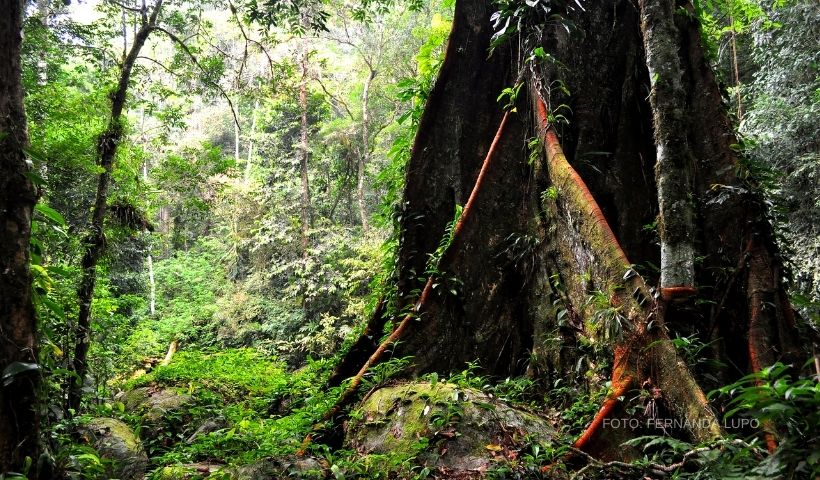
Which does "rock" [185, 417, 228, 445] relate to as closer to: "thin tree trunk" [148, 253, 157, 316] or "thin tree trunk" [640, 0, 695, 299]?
"thin tree trunk" [640, 0, 695, 299]

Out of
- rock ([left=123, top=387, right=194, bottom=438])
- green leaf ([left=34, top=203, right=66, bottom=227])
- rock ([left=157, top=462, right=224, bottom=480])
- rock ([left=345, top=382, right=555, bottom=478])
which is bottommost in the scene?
rock ([left=123, top=387, right=194, bottom=438])

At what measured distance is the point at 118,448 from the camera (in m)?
5.12

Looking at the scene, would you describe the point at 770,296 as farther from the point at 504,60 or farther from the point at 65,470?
the point at 65,470

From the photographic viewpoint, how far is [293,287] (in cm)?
1698

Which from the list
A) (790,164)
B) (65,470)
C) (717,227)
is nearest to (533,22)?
(717,227)

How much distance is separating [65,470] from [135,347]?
1478cm

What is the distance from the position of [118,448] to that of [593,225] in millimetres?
5042

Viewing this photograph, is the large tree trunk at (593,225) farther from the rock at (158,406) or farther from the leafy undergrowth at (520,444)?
the rock at (158,406)

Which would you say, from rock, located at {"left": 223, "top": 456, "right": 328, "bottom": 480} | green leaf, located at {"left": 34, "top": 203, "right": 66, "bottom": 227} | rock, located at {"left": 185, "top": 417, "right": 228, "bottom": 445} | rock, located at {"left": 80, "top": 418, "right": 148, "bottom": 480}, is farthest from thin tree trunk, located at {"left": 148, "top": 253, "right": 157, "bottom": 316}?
green leaf, located at {"left": 34, "top": 203, "right": 66, "bottom": 227}

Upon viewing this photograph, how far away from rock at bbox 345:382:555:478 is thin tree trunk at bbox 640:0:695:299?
149 centimetres

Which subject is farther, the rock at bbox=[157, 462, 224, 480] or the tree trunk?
the rock at bbox=[157, 462, 224, 480]

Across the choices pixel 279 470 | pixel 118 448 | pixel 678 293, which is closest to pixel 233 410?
pixel 118 448

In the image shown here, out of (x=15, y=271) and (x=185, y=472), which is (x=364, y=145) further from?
(x=15, y=271)

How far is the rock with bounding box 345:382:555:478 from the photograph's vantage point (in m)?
3.44
